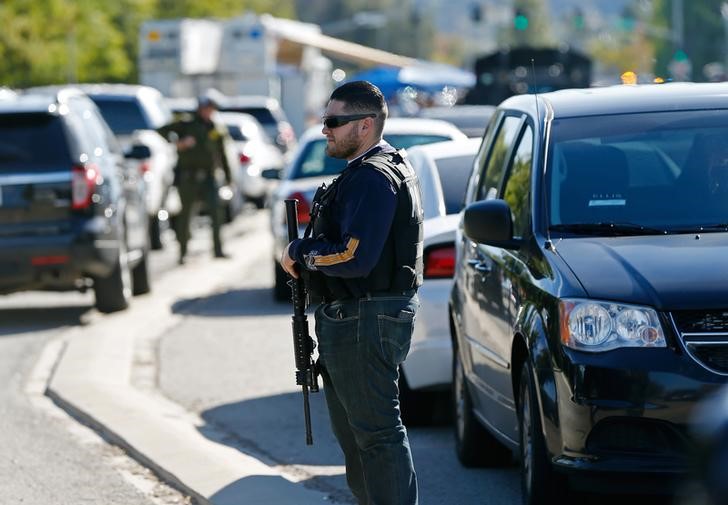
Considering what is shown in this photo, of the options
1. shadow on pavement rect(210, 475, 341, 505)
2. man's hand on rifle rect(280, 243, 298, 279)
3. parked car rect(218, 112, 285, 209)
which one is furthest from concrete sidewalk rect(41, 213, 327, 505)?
parked car rect(218, 112, 285, 209)

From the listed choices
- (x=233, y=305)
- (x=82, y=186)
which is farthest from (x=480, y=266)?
(x=233, y=305)

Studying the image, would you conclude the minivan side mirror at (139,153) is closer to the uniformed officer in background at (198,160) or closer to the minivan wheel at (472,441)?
the uniformed officer in background at (198,160)

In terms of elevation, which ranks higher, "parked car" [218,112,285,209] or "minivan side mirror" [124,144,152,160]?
"minivan side mirror" [124,144,152,160]

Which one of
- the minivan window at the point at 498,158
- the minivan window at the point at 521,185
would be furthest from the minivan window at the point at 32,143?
the minivan window at the point at 521,185

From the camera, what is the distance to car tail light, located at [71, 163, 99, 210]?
14852 mm

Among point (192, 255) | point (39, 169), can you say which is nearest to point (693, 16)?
point (192, 255)

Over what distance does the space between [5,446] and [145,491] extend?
1517 millimetres

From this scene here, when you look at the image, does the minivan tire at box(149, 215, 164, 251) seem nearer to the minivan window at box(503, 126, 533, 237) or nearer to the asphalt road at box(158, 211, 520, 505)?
the asphalt road at box(158, 211, 520, 505)

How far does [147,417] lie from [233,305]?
7028 mm

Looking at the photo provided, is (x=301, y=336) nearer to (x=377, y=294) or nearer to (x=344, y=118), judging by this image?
(x=377, y=294)

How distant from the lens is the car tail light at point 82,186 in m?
14.9

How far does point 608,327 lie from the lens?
6.43 metres

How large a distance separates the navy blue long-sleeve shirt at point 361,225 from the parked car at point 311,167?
8.63m

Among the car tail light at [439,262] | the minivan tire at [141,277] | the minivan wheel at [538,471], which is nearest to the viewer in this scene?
the minivan wheel at [538,471]
